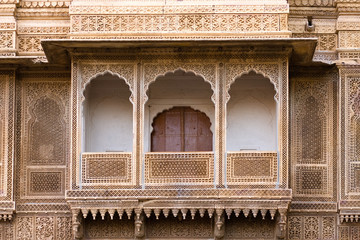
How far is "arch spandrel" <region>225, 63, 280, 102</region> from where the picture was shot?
10805 millimetres

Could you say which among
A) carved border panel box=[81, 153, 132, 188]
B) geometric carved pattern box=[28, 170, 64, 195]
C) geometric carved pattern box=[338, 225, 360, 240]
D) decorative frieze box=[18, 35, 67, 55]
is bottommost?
geometric carved pattern box=[338, 225, 360, 240]

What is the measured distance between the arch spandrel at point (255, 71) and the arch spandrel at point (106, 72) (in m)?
1.42

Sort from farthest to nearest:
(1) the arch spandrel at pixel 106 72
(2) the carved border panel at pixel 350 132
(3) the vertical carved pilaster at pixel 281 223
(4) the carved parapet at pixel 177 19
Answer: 1. (2) the carved border panel at pixel 350 132
2. (4) the carved parapet at pixel 177 19
3. (1) the arch spandrel at pixel 106 72
4. (3) the vertical carved pilaster at pixel 281 223

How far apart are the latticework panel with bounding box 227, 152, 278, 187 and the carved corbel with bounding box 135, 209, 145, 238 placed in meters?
1.40

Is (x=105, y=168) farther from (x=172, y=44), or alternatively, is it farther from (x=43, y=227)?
(x=172, y=44)

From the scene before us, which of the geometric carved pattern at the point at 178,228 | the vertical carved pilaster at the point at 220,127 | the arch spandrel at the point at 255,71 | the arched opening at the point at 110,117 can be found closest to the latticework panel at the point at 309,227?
the geometric carved pattern at the point at 178,228

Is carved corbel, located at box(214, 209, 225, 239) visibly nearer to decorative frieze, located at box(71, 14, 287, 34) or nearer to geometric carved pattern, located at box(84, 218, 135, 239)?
geometric carved pattern, located at box(84, 218, 135, 239)

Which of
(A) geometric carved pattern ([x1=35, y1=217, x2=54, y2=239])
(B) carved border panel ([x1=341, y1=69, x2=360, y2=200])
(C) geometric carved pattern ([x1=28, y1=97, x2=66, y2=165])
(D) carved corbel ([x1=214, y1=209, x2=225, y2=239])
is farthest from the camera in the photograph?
(C) geometric carved pattern ([x1=28, y1=97, x2=66, y2=165])

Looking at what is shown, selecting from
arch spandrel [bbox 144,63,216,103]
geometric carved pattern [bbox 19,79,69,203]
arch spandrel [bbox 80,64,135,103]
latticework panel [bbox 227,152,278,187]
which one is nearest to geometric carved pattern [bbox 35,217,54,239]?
geometric carved pattern [bbox 19,79,69,203]

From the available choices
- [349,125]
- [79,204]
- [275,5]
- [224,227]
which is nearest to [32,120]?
[79,204]

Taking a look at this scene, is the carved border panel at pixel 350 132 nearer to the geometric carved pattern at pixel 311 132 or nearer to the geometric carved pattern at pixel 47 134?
the geometric carved pattern at pixel 311 132

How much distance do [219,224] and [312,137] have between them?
6.78 ft

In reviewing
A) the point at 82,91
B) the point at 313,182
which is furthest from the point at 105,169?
the point at 313,182

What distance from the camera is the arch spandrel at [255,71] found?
10805 mm
